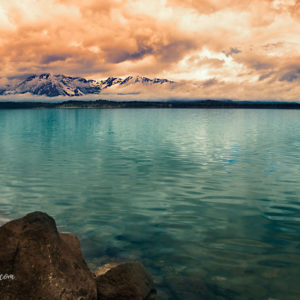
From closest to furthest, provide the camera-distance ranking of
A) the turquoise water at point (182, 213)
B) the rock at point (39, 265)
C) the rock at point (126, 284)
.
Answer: the rock at point (39, 265) → the rock at point (126, 284) → the turquoise water at point (182, 213)

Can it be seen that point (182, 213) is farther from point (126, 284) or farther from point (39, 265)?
point (39, 265)

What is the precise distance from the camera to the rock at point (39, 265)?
20.3ft

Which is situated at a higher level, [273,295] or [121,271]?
[121,271]

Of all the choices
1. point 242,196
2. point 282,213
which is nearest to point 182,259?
point 282,213

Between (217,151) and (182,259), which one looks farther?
(217,151)

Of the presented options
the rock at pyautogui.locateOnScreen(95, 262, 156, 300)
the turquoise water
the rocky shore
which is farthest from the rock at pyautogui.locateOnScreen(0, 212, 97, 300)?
the turquoise water

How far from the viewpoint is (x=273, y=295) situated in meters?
8.55

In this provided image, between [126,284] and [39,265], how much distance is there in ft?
7.50

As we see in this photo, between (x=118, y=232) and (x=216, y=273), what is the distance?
5.01 meters

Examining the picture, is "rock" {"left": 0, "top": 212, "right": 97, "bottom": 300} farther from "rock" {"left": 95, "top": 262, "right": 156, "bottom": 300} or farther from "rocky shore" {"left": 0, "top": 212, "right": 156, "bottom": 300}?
"rock" {"left": 95, "top": 262, "right": 156, "bottom": 300}

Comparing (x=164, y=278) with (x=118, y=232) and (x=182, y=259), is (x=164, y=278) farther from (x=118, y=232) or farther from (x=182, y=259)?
(x=118, y=232)

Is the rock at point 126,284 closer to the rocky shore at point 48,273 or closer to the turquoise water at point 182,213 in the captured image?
the rocky shore at point 48,273

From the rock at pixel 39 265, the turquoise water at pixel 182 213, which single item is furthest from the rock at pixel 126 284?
the turquoise water at pixel 182 213

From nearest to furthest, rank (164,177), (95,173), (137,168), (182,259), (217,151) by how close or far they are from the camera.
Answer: (182,259) < (164,177) < (95,173) < (137,168) < (217,151)
